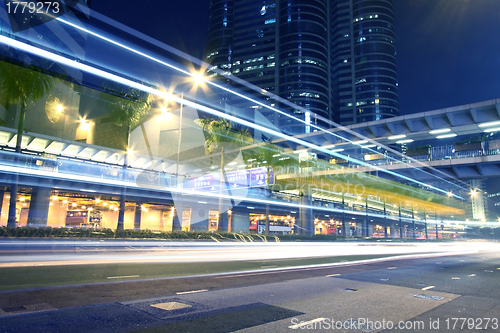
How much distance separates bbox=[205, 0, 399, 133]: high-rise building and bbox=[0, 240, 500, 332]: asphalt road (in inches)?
4642

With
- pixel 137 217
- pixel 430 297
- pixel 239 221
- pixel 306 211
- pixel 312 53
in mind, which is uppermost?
pixel 312 53

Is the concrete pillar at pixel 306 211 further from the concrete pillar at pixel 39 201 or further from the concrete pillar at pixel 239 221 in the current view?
the concrete pillar at pixel 39 201

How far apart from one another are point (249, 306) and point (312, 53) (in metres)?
139

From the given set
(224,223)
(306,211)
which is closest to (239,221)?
(224,223)

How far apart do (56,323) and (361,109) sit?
159521 mm

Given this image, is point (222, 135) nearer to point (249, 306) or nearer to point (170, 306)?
point (249, 306)

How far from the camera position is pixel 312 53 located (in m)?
135

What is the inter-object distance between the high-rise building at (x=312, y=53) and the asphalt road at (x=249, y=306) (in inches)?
4642

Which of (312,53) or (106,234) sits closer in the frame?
(106,234)

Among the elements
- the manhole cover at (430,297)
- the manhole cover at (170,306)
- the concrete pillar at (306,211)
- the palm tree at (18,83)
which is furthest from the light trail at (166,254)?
the manhole cover at (430,297)

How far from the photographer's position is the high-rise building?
442 feet

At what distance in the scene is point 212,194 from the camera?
42.3m

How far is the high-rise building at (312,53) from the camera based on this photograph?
13475 cm

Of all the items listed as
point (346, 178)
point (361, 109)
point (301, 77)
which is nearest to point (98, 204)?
point (346, 178)
